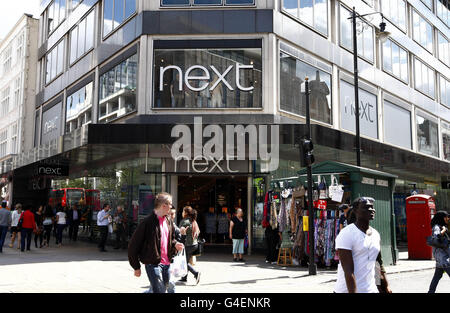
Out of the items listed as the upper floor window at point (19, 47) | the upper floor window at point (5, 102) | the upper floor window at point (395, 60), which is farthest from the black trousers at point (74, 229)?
the upper floor window at point (5, 102)

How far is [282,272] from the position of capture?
43.1ft

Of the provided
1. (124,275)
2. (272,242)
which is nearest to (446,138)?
(272,242)

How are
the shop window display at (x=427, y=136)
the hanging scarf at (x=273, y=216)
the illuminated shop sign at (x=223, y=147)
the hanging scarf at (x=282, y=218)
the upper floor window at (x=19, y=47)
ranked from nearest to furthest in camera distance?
the hanging scarf at (x=282, y=218)
the hanging scarf at (x=273, y=216)
the illuminated shop sign at (x=223, y=147)
the shop window display at (x=427, y=136)
the upper floor window at (x=19, y=47)

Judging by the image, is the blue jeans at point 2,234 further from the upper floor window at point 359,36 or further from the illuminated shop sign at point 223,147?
the upper floor window at point 359,36

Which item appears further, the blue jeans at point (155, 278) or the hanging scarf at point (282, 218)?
the hanging scarf at point (282, 218)

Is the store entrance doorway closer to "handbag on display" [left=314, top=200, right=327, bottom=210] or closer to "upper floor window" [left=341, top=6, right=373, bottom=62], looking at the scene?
"handbag on display" [left=314, top=200, right=327, bottom=210]

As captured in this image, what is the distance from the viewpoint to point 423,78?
3177 centimetres

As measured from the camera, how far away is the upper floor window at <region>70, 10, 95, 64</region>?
23656 millimetres

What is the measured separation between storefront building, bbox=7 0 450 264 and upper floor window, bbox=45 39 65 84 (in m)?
2.51

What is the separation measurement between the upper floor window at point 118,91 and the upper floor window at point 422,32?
20475 mm

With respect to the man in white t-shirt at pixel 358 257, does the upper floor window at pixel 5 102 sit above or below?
above

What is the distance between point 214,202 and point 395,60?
14.7m

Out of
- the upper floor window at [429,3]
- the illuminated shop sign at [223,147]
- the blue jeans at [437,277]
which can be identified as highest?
the upper floor window at [429,3]

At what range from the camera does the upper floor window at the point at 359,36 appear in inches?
915
